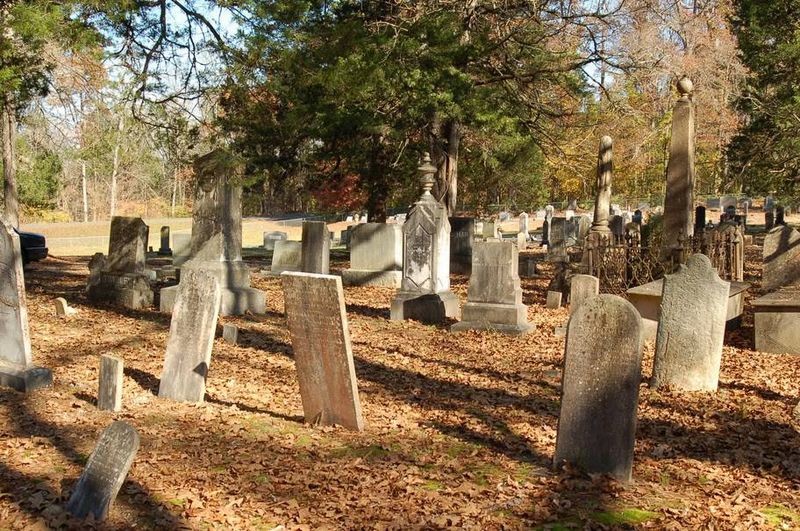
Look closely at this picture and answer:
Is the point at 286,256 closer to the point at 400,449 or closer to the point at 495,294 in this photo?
the point at 495,294

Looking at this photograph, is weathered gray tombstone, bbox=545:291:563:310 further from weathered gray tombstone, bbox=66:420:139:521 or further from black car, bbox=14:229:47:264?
black car, bbox=14:229:47:264

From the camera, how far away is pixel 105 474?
4.51 metres

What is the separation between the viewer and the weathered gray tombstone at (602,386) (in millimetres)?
5152

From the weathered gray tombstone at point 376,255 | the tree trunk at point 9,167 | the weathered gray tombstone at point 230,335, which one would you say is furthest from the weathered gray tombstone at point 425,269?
the tree trunk at point 9,167

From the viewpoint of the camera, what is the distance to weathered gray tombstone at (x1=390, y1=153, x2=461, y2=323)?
43.1 ft

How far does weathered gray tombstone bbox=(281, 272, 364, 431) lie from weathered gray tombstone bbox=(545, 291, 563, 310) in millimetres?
8352

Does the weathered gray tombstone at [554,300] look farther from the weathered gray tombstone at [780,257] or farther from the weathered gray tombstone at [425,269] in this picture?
the weathered gray tombstone at [780,257]

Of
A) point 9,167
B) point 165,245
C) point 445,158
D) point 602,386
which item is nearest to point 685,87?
point 445,158

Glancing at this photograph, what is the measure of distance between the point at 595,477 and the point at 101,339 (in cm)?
725

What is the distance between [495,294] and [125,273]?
6.31 meters

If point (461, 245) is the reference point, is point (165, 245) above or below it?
below

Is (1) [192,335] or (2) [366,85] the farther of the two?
(2) [366,85]

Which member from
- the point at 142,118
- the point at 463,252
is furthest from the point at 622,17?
the point at 142,118

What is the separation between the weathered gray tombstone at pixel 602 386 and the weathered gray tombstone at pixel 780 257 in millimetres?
7185
